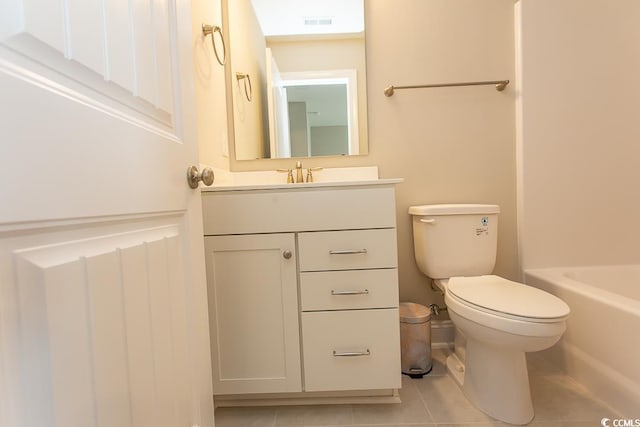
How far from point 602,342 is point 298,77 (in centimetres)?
175

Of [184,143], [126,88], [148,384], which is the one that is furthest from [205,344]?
[126,88]

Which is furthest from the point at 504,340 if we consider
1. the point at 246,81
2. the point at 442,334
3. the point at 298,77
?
the point at 246,81

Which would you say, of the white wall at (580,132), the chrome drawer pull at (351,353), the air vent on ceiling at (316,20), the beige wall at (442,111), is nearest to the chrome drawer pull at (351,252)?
the chrome drawer pull at (351,353)

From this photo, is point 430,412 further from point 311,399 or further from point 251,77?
point 251,77

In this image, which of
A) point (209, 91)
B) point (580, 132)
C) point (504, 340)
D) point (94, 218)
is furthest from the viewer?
point (580, 132)

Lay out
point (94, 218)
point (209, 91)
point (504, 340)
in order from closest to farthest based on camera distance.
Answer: point (94, 218)
point (504, 340)
point (209, 91)

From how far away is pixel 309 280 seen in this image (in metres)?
1.11

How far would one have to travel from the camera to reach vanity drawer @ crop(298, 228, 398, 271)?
3.61ft

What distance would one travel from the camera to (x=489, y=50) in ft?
5.24

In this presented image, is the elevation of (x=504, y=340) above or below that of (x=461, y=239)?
below

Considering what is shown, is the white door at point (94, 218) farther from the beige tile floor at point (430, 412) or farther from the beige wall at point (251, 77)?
the beige wall at point (251, 77)

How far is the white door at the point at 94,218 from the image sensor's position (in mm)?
317

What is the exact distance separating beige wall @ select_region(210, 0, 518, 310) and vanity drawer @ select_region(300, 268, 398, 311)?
585mm

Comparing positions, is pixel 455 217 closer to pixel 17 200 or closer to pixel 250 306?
pixel 250 306
